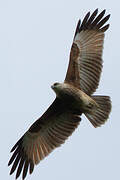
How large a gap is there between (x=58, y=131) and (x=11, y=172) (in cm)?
129

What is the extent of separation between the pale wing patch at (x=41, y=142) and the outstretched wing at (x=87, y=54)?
2.52ft

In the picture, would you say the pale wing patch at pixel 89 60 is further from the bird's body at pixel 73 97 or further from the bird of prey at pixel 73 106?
the bird's body at pixel 73 97

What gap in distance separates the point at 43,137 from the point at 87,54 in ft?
6.55

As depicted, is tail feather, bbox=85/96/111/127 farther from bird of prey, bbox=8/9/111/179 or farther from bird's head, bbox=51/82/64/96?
bird's head, bbox=51/82/64/96

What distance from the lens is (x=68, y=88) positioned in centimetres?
1166

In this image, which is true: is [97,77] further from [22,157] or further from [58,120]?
[22,157]

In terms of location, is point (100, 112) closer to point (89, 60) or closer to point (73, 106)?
point (73, 106)

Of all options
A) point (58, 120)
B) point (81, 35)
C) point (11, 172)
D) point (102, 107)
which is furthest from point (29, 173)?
point (81, 35)

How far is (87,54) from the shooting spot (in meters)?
12.5

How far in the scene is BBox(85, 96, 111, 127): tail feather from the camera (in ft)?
39.6

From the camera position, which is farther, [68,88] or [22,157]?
[22,157]

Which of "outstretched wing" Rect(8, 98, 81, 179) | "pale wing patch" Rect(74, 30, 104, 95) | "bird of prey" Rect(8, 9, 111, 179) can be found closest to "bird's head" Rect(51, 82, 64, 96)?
"bird of prey" Rect(8, 9, 111, 179)

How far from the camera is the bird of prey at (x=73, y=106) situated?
11828 millimetres

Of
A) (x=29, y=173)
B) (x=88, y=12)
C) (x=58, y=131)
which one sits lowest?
(x=29, y=173)
